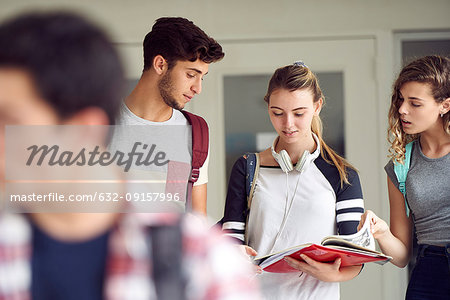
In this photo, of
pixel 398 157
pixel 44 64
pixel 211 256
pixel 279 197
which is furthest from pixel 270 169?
pixel 44 64

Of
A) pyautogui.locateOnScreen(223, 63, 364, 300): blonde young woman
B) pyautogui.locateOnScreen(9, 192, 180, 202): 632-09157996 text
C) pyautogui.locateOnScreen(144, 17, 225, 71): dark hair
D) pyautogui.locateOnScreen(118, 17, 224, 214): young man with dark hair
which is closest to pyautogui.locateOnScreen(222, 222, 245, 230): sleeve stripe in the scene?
pyautogui.locateOnScreen(223, 63, 364, 300): blonde young woman

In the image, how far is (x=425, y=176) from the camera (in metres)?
1.49

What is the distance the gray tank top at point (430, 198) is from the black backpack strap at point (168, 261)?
3.79ft

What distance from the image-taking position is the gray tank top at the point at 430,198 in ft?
4.76

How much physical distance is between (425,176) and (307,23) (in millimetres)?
1621

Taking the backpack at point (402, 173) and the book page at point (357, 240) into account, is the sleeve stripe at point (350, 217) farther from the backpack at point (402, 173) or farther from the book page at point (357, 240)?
the backpack at point (402, 173)

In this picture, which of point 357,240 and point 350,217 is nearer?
point 357,240

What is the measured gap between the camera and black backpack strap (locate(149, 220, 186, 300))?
469 millimetres

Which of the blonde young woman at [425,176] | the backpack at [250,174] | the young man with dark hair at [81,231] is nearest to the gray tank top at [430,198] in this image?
the blonde young woman at [425,176]

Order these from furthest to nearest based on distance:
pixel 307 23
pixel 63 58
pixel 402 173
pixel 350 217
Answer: pixel 307 23 < pixel 402 173 < pixel 350 217 < pixel 63 58

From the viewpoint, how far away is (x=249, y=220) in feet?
4.90

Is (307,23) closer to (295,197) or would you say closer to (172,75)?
(172,75)

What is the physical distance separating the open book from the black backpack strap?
792mm

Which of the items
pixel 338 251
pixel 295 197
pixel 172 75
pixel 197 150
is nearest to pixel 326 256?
pixel 338 251
